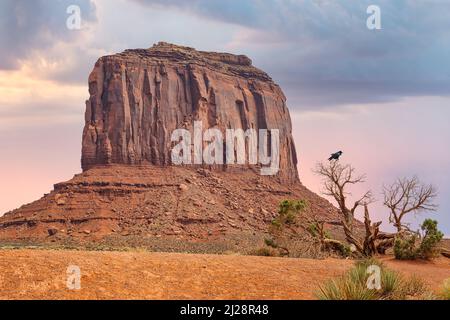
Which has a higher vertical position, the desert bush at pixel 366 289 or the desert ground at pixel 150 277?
the desert ground at pixel 150 277

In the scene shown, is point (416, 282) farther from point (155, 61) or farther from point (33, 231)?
point (155, 61)

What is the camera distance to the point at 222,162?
391 feet

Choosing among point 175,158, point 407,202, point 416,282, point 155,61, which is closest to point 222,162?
point 175,158

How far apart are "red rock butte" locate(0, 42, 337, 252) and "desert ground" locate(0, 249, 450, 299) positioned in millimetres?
58487

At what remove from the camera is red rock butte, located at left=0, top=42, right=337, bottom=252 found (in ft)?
297

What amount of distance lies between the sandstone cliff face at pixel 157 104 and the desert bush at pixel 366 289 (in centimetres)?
9703

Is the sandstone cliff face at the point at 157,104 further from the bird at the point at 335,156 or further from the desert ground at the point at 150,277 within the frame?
the desert ground at the point at 150,277

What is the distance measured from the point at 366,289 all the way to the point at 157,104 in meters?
108

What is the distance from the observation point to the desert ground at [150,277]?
14328 mm

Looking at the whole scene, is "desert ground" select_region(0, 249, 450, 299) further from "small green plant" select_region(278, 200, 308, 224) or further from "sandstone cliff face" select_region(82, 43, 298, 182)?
"sandstone cliff face" select_region(82, 43, 298, 182)

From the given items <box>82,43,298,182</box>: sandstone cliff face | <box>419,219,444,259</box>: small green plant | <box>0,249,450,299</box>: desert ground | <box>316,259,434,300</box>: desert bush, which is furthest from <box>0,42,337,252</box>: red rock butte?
<box>316,259,434,300</box>: desert bush

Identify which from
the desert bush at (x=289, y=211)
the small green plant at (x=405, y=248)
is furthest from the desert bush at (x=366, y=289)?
the desert bush at (x=289, y=211)

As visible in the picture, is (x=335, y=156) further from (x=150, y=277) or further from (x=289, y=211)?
(x=150, y=277)
